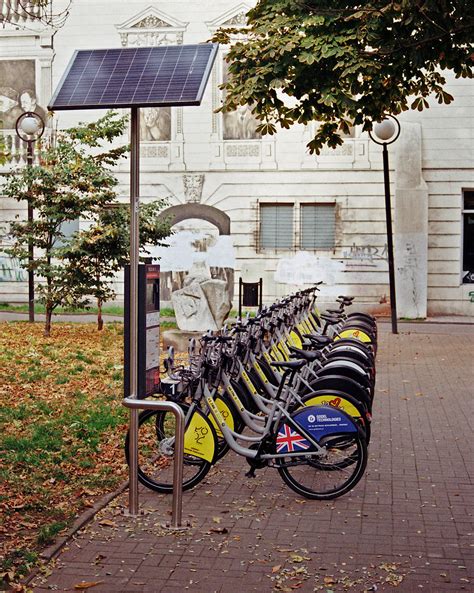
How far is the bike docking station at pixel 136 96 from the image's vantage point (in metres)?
6.11

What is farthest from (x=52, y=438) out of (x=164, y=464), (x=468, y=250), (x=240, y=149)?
(x=468, y=250)

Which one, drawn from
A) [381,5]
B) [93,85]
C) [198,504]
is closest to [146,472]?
[198,504]

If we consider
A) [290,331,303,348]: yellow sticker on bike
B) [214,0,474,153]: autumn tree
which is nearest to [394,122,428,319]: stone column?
[290,331,303,348]: yellow sticker on bike

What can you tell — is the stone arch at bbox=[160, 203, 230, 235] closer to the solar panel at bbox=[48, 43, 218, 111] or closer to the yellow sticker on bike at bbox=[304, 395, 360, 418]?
the yellow sticker on bike at bbox=[304, 395, 360, 418]

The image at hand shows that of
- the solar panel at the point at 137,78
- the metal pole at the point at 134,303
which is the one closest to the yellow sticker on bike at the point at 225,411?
the metal pole at the point at 134,303

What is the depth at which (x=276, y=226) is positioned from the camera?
80.4 feet

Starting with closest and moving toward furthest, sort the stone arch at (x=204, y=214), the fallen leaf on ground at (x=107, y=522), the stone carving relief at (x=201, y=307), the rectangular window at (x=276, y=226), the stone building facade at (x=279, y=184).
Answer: the fallen leaf on ground at (x=107, y=522) → the stone carving relief at (x=201, y=307) → the stone building facade at (x=279, y=184) → the rectangular window at (x=276, y=226) → the stone arch at (x=204, y=214)

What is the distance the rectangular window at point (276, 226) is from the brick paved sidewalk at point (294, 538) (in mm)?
15853

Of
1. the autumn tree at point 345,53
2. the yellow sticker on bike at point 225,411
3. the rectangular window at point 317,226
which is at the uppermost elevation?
the autumn tree at point 345,53

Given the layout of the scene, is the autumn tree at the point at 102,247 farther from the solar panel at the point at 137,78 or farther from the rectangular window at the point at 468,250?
the solar panel at the point at 137,78

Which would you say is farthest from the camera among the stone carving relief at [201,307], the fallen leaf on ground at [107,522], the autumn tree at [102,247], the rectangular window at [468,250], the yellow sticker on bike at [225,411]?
the rectangular window at [468,250]

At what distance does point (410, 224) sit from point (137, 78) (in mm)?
18002

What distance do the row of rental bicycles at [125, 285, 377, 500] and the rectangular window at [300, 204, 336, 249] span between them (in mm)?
16201

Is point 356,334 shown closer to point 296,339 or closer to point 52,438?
point 296,339
